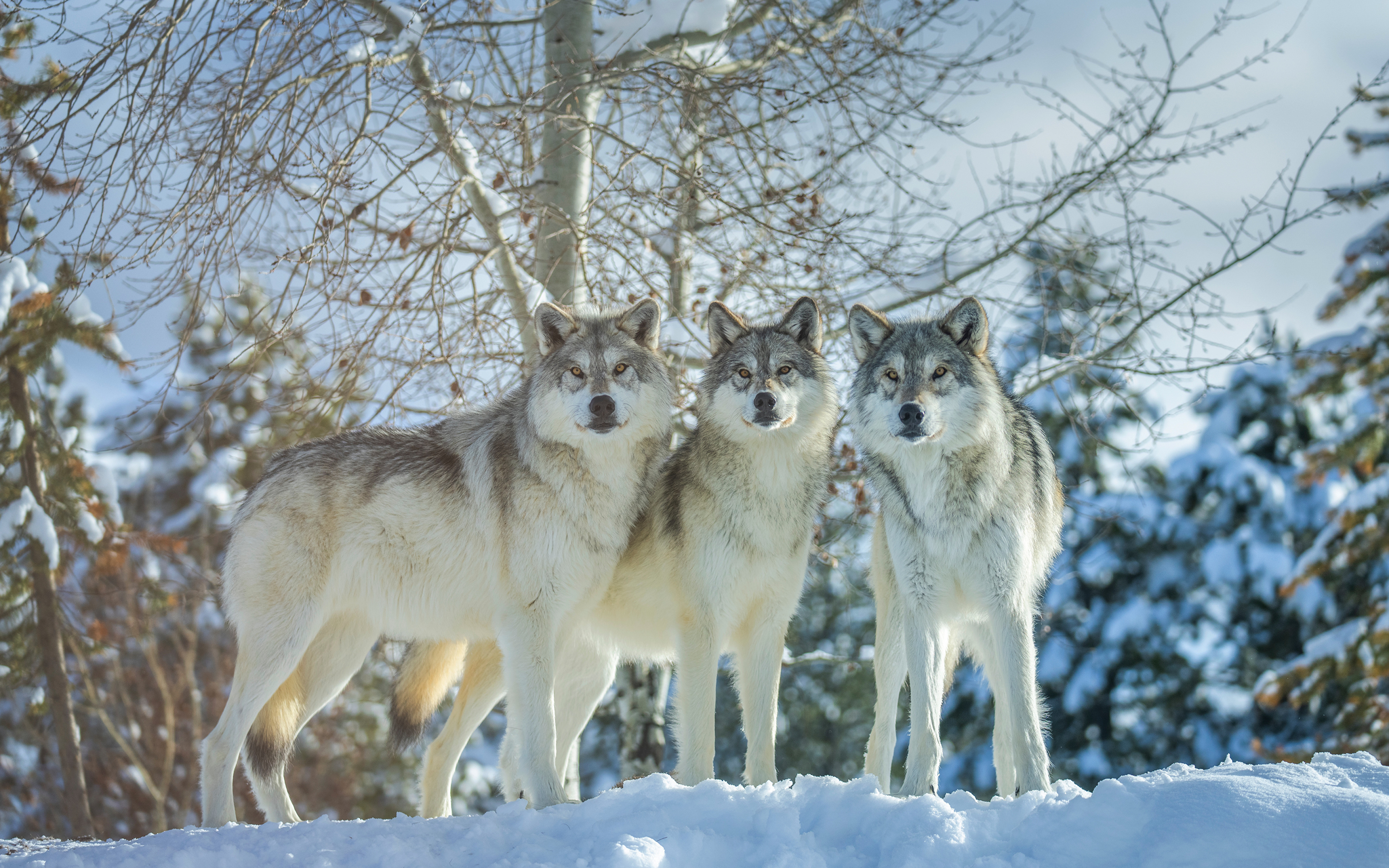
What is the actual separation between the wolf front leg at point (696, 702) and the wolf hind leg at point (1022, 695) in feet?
5.12

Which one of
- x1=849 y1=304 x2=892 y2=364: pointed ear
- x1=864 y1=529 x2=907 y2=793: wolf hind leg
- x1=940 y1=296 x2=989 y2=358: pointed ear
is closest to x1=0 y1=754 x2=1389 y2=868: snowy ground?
x1=864 y1=529 x2=907 y2=793: wolf hind leg

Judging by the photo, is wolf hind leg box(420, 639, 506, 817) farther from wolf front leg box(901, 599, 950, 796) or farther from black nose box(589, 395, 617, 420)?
wolf front leg box(901, 599, 950, 796)

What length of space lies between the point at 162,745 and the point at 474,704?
50.3 ft

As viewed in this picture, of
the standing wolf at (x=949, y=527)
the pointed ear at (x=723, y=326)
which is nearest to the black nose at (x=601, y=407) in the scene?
the pointed ear at (x=723, y=326)

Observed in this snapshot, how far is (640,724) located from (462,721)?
8.13ft

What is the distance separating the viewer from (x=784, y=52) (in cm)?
804

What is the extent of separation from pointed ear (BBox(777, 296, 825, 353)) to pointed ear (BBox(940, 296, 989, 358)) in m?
0.79

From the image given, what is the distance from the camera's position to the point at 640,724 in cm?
824

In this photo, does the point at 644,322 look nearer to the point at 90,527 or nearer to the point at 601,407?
the point at 601,407

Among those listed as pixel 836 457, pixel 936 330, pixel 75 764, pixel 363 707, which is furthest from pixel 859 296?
pixel 363 707

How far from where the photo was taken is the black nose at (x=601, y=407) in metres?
5.25

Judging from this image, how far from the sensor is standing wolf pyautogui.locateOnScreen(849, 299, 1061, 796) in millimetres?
4863

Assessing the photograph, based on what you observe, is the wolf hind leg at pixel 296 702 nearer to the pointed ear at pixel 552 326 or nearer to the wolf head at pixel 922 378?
the pointed ear at pixel 552 326

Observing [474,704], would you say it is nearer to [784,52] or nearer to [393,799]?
[784,52]
